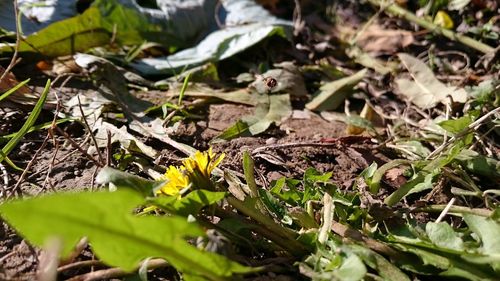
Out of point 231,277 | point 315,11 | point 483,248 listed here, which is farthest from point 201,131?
point 315,11

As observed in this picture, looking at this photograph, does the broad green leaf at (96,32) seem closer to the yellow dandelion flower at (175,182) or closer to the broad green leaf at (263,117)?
the broad green leaf at (263,117)

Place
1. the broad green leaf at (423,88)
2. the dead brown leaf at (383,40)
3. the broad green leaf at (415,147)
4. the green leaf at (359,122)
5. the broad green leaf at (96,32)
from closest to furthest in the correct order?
the broad green leaf at (415,147) → the green leaf at (359,122) → the broad green leaf at (423,88) → the broad green leaf at (96,32) → the dead brown leaf at (383,40)

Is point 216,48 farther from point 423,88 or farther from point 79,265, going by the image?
point 79,265

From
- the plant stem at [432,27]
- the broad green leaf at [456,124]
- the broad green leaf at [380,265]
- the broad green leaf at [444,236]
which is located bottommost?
the broad green leaf at [380,265]

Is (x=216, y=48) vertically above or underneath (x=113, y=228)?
underneath

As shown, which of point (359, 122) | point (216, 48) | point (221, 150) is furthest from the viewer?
point (216, 48)

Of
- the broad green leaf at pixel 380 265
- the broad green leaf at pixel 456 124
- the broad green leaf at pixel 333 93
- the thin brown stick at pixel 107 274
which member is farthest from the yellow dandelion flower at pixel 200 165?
the broad green leaf at pixel 333 93

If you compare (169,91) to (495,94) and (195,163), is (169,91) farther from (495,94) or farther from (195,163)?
(495,94)

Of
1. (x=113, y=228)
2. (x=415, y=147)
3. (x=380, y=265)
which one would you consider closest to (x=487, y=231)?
(x=380, y=265)
